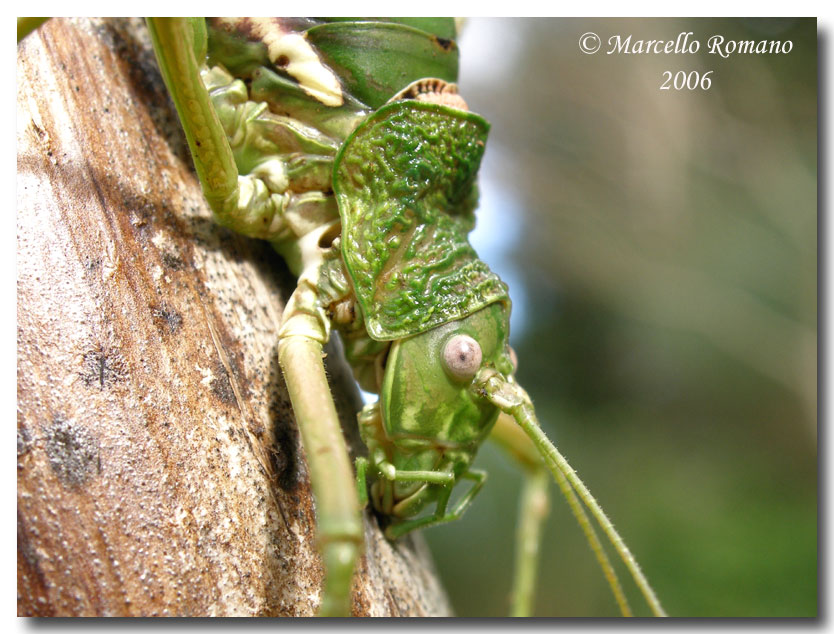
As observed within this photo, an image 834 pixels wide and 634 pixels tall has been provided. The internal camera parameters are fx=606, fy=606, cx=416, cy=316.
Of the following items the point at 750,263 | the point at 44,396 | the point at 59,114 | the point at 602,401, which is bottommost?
the point at 602,401

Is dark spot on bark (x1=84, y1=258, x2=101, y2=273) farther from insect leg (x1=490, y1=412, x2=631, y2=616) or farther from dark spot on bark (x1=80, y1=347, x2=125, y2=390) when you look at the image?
insect leg (x1=490, y1=412, x2=631, y2=616)

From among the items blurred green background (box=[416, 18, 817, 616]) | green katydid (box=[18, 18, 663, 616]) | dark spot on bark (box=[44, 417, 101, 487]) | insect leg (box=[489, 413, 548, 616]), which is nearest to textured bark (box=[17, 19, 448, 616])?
dark spot on bark (box=[44, 417, 101, 487])

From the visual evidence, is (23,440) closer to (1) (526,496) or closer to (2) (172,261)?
(2) (172,261)

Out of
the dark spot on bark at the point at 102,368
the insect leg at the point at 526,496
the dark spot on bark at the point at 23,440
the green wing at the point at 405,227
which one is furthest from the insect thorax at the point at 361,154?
the insect leg at the point at 526,496

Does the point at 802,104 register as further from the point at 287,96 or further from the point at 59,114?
the point at 59,114

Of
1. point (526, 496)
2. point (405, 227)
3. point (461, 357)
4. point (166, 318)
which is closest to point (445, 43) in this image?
point (405, 227)

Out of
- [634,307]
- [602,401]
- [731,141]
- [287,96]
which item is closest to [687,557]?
[602,401]
